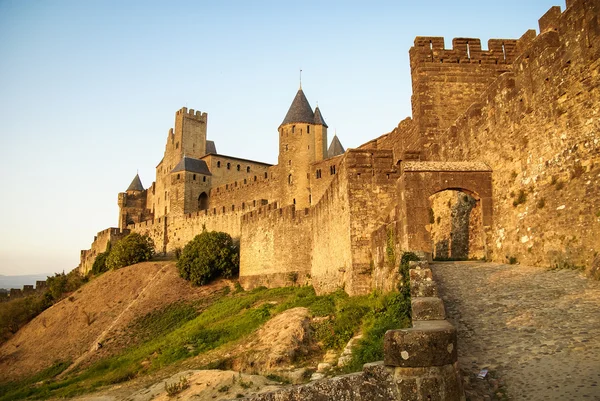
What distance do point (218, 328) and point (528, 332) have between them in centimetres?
1556

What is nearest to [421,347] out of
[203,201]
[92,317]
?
[92,317]

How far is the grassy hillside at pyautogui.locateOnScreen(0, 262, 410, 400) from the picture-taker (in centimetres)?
1312

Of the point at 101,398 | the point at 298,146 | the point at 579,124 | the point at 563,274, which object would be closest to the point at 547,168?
the point at 579,124

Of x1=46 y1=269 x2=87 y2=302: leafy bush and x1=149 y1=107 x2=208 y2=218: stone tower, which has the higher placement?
x1=149 y1=107 x2=208 y2=218: stone tower

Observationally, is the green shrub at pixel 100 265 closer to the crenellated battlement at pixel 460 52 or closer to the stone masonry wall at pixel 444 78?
the stone masonry wall at pixel 444 78

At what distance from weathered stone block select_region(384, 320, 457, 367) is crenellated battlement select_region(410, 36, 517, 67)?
15.5m

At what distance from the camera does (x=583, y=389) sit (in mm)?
5129

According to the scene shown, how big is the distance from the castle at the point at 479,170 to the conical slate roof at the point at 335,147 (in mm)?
28451

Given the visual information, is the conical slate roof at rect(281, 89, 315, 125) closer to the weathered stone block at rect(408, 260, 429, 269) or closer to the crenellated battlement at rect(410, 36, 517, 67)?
the crenellated battlement at rect(410, 36, 517, 67)

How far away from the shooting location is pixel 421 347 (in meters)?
5.19

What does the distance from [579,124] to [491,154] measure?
12.4 ft

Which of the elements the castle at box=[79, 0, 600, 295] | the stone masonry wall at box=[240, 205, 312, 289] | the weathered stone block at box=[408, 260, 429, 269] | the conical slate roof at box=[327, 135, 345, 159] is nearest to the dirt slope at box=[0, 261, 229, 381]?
the stone masonry wall at box=[240, 205, 312, 289]

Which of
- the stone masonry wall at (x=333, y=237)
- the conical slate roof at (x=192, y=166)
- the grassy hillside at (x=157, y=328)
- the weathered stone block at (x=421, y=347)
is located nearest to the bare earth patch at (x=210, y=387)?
the grassy hillside at (x=157, y=328)

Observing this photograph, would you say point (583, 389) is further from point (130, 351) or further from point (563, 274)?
point (130, 351)
